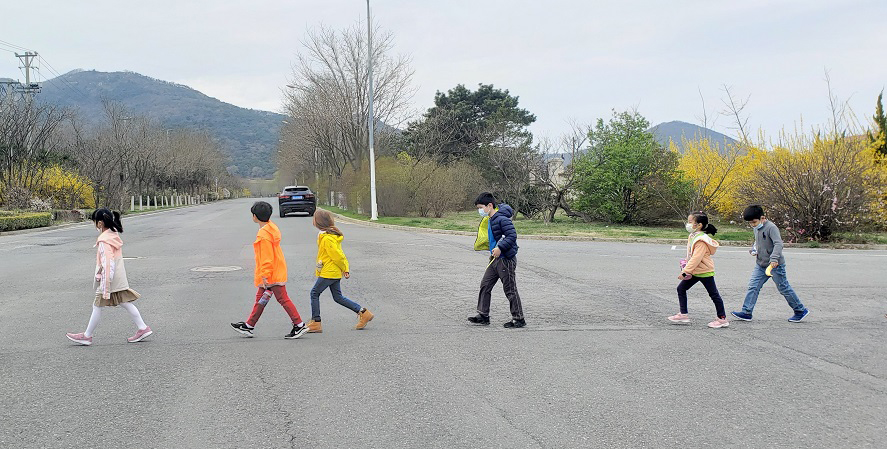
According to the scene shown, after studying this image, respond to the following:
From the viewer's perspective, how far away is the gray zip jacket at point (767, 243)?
7.54 metres

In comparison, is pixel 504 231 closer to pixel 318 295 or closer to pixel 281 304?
pixel 318 295

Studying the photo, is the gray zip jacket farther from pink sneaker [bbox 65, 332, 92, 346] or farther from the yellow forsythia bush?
the yellow forsythia bush

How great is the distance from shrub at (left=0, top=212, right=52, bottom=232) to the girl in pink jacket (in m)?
22.0

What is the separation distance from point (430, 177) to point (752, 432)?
29.6 metres

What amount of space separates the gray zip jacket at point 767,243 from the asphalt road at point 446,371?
75cm

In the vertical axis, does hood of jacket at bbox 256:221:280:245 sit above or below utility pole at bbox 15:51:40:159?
below

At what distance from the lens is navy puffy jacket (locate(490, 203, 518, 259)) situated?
281 inches

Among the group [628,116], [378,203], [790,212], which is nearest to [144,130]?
[378,203]

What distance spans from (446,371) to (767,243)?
4609 mm

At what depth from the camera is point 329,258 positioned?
7.03 meters

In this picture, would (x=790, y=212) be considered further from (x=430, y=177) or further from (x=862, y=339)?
(x=430, y=177)

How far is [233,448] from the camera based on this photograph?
12.4 ft

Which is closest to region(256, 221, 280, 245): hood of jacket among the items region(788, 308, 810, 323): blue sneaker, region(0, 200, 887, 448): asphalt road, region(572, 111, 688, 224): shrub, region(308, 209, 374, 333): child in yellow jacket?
region(308, 209, 374, 333): child in yellow jacket

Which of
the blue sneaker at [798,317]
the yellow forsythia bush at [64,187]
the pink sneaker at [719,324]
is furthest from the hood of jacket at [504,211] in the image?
the yellow forsythia bush at [64,187]
